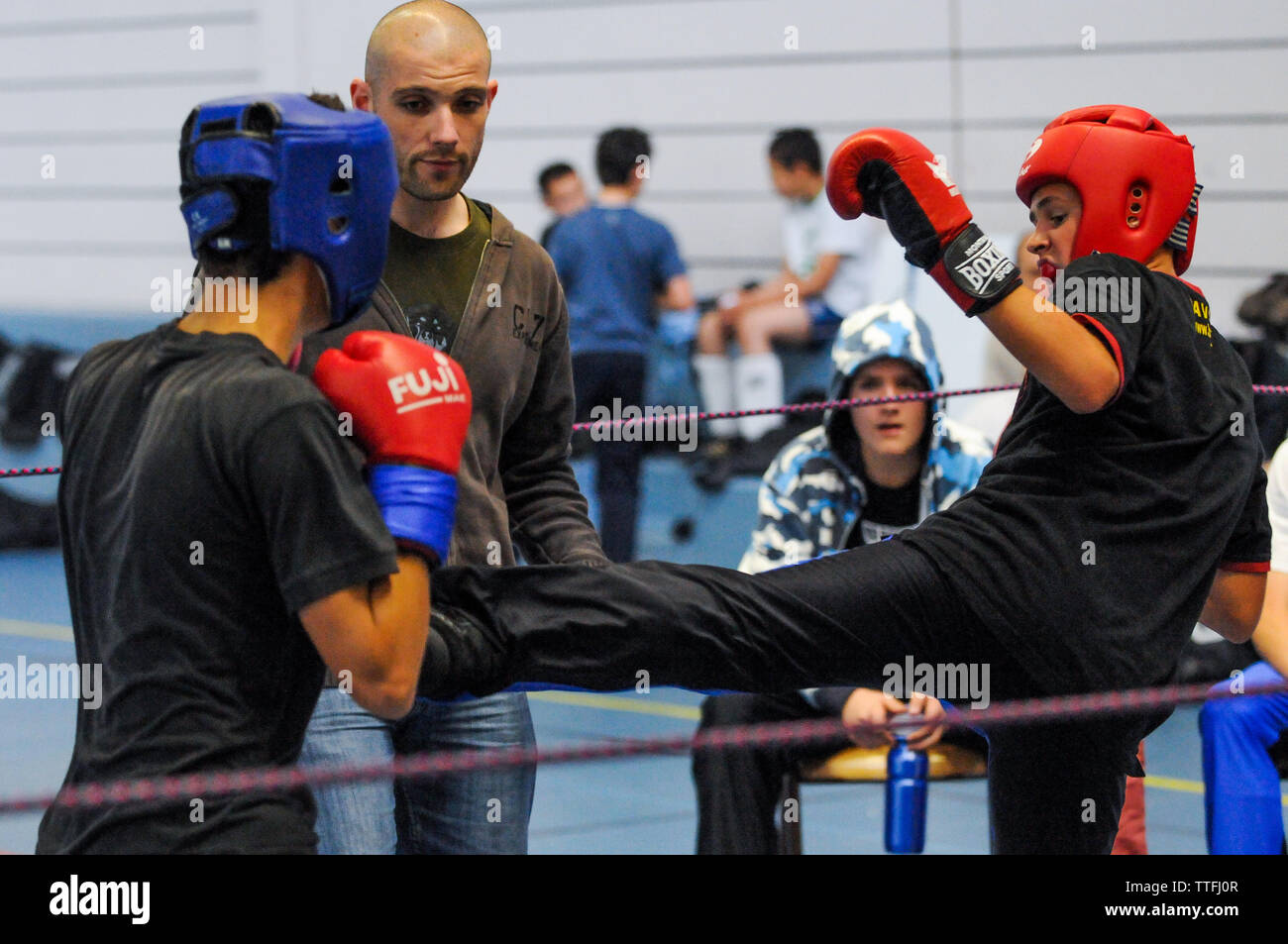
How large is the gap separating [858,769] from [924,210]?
1810 mm

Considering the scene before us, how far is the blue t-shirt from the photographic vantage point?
7598mm

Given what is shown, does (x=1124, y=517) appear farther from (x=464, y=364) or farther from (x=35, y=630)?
(x=35, y=630)

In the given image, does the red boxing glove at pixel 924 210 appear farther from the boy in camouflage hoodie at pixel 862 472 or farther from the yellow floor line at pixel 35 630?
the yellow floor line at pixel 35 630

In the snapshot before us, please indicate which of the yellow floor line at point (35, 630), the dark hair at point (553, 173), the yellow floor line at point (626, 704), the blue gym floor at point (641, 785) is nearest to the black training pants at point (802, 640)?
the blue gym floor at point (641, 785)

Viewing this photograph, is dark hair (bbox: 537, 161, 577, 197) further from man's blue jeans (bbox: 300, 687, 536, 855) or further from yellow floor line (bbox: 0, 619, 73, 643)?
man's blue jeans (bbox: 300, 687, 536, 855)

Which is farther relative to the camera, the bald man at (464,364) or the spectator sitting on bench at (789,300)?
the spectator sitting on bench at (789,300)

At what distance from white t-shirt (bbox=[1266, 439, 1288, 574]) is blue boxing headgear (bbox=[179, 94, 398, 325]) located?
254cm

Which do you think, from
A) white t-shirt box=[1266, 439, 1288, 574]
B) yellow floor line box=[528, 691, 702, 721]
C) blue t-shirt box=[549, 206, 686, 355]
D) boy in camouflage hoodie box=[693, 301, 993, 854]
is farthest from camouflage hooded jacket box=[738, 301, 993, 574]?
blue t-shirt box=[549, 206, 686, 355]

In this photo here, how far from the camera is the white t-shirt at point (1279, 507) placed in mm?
3791

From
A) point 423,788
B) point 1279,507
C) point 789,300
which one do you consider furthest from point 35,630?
point 1279,507

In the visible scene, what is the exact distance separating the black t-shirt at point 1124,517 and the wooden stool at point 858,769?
126 centimetres

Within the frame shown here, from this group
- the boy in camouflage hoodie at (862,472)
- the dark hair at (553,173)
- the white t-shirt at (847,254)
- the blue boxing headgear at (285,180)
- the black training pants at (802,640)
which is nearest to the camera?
the blue boxing headgear at (285,180)

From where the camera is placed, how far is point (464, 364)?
8.96ft
